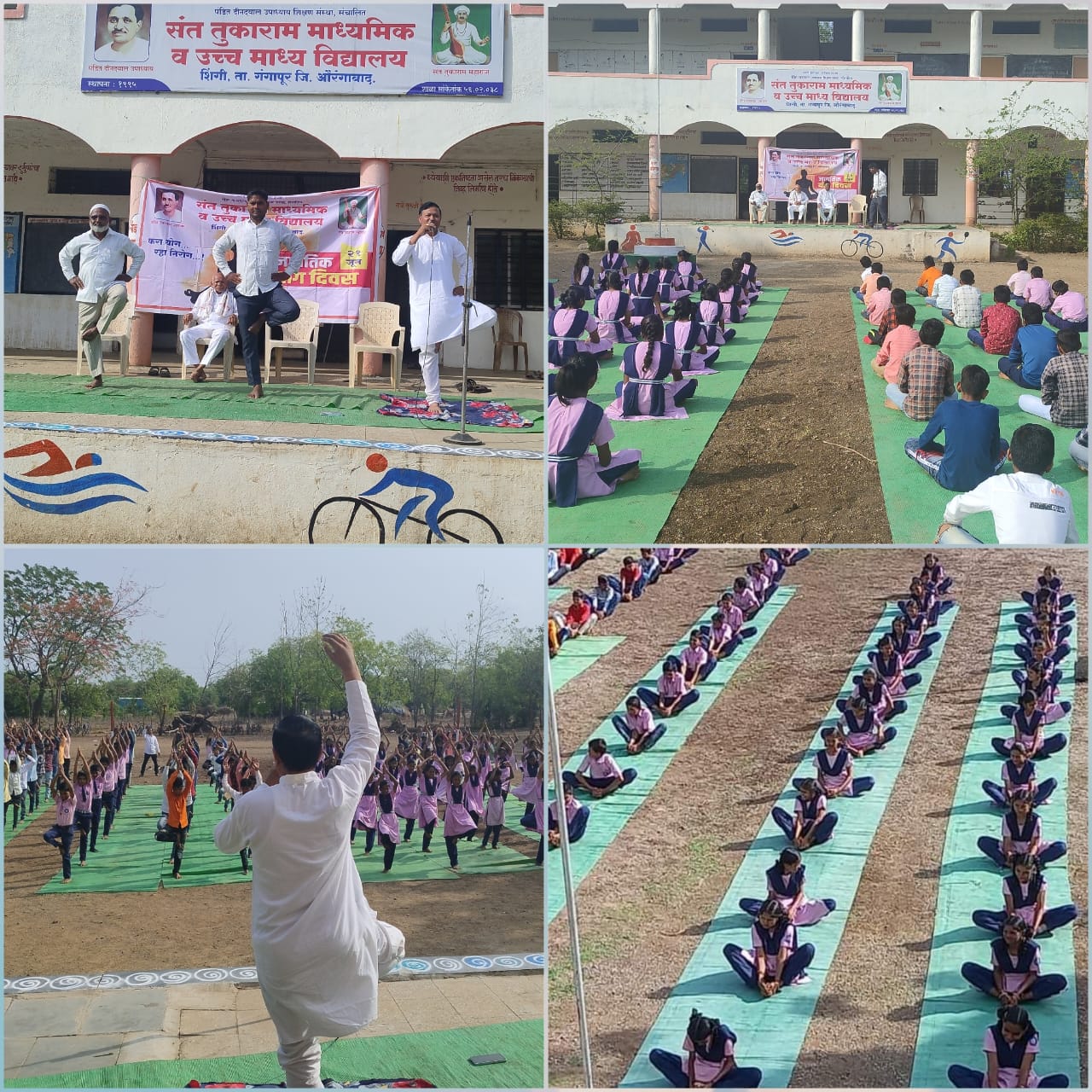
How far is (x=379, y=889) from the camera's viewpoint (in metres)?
7.88

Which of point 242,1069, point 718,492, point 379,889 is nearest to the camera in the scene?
point 242,1069

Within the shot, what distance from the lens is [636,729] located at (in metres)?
8.59

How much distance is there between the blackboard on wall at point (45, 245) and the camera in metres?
10.6

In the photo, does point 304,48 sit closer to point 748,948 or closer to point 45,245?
point 45,245

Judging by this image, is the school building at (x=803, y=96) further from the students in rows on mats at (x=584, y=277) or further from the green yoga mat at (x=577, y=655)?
the green yoga mat at (x=577, y=655)

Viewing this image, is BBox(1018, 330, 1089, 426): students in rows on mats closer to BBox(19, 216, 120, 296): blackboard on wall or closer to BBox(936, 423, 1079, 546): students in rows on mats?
BBox(936, 423, 1079, 546): students in rows on mats

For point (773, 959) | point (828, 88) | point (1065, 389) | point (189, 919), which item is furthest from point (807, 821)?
point (828, 88)

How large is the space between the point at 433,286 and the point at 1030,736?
4411 mm

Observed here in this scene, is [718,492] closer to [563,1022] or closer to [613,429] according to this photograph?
[613,429]

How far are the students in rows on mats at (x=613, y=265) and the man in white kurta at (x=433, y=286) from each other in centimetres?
72

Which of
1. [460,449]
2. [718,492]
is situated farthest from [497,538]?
[718,492]

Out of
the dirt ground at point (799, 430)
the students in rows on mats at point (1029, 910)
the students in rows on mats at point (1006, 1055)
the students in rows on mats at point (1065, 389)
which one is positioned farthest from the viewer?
the students in rows on mats at point (1065, 389)

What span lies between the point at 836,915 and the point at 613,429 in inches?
114

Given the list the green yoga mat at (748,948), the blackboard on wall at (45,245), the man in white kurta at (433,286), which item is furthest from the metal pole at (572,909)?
the blackboard on wall at (45,245)
